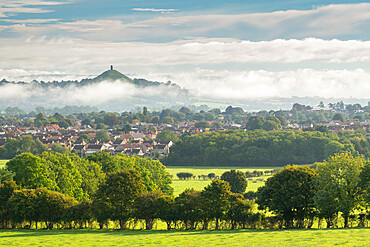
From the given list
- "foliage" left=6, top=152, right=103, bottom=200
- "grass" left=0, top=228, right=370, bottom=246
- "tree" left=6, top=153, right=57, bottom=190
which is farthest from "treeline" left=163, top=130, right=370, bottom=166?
"grass" left=0, top=228, right=370, bottom=246

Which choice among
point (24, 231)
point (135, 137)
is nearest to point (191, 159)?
point (135, 137)

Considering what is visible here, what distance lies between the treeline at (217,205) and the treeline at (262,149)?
76682 mm

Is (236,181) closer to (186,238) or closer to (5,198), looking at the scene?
(5,198)

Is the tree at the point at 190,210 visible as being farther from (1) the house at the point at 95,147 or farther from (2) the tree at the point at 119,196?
(1) the house at the point at 95,147

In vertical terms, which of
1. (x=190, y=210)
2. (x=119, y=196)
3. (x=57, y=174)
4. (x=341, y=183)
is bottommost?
(x=190, y=210)

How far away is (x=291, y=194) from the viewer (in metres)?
42.3

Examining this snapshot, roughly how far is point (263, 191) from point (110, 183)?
14100 millimetres

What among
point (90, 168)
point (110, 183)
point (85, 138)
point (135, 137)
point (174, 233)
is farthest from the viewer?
point (135, 137)

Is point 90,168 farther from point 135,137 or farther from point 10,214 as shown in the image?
point 135,137

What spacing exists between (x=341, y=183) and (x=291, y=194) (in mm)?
4333

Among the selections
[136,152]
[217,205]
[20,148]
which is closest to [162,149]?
[136,152]

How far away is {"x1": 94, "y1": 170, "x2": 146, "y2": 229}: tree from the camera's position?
42.8 metres

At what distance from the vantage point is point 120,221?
43125 millimetres

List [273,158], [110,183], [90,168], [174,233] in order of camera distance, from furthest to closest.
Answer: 1. [273,158]
2. [90,168]
3. [110,183]
4. [174,233]
